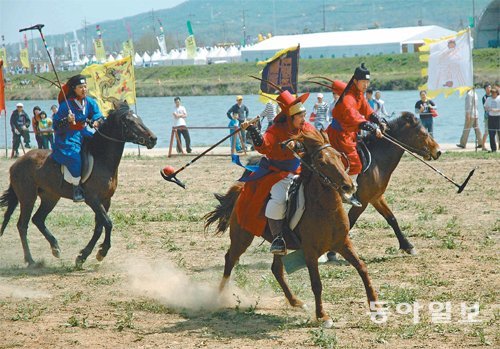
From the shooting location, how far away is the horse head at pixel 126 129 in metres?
12.2

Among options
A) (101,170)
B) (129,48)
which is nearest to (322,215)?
(101,170)

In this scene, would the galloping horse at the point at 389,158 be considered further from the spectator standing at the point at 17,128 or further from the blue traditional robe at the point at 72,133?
the spectator standing at the point at 17,128

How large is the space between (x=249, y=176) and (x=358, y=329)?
6.59 ft

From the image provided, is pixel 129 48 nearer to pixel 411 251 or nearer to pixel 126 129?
pixel 126 129

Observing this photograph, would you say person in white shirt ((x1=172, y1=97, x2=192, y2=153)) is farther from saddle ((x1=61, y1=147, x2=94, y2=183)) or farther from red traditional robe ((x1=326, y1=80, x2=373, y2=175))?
red traditional robe ((x1=326, y1=80, x2=373, y2=175))

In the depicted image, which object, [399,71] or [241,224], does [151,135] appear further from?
[399,71]

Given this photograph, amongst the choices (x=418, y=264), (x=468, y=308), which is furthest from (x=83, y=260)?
(x=468, y=308)

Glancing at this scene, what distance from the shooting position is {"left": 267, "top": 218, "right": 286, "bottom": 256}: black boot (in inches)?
355

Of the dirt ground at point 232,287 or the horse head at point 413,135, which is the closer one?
the dirt ground at point 232,287

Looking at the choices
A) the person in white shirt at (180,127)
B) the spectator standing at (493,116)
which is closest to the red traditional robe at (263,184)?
the spectator standing at (493,116)

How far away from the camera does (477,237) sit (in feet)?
42.7

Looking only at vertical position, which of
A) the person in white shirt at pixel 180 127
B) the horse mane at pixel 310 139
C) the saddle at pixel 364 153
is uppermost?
the horse mane at pixel 310 139

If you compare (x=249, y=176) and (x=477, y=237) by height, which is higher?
(x=249, y=176)

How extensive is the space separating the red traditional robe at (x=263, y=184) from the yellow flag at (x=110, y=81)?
16.6m
